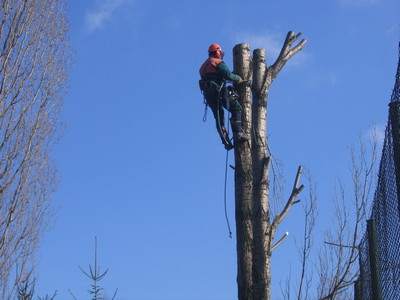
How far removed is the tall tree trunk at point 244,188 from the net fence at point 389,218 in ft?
3.19

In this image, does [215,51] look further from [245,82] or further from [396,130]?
[396,130]

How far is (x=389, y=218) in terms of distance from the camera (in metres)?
5.34

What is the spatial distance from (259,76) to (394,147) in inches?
56.1

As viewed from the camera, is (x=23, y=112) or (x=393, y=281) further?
(x=23, y=112)

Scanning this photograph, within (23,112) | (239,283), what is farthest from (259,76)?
(23,112)

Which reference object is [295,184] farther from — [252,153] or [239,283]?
[239,283]

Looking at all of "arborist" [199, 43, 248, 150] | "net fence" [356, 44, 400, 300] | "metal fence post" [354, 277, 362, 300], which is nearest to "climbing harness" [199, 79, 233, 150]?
"arborist" [199, 43, 248, 150]

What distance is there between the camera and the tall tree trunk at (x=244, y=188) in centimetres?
518

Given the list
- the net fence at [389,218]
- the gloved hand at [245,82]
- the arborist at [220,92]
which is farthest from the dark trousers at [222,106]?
the net fence at [389,218]

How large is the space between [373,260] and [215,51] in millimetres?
2170

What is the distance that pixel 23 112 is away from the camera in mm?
11977

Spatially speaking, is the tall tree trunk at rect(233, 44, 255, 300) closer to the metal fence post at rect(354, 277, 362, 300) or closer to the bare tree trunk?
the bare tree trunk

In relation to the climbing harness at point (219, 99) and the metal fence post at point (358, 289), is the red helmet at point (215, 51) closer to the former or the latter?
the climbing harness at point (219, 99)

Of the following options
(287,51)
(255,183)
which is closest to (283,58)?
(287,51)
